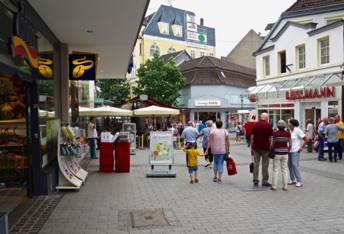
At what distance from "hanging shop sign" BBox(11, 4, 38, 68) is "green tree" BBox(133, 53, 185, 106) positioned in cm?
3220

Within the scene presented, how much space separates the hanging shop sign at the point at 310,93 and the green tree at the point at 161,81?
62.1ft

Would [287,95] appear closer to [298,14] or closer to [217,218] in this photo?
[298,14]

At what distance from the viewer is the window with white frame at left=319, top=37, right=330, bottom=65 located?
63.2ft

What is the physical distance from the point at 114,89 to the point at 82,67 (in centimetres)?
3580

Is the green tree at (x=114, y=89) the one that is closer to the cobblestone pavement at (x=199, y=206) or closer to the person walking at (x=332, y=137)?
the person walking at (x=332, y=137)

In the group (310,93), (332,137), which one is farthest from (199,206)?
(310,93)

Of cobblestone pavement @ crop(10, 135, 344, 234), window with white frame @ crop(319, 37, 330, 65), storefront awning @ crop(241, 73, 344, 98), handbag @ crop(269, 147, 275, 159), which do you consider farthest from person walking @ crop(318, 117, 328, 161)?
handbag @ crop(269, 147, 275, 159)

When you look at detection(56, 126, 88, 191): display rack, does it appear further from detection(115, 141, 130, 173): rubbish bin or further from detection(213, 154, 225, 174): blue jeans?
detection(213, 154, 225, 174): blue jeans

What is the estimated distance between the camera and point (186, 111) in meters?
43.4

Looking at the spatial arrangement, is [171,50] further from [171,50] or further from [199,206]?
[199,206]

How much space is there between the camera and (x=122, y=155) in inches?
444

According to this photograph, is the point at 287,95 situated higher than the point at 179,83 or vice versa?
the point at 179,83

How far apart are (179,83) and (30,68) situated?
32.7 m

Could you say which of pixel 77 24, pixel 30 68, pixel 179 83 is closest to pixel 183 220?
pixel 30 68
